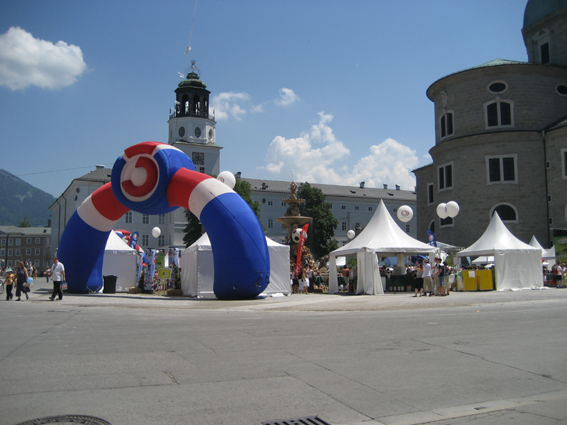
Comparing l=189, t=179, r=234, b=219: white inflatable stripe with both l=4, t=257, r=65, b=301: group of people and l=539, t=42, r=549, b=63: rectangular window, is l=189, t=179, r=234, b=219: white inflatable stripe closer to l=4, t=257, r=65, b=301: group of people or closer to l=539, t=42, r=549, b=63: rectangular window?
l=4, t=257, r=65, b=301: group of people

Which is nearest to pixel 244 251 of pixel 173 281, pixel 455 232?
pixel 173 281

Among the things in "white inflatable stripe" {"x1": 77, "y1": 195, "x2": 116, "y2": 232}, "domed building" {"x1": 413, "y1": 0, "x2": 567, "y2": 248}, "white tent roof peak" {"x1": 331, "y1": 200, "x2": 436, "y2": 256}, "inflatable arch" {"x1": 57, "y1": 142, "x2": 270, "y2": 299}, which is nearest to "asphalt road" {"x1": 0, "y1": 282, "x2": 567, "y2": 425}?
"inflatable arch" {"x1": 57, "y1": 142, "x2": 270, "y2": 299}

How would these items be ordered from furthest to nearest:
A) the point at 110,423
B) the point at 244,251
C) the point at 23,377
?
the point at 244,251 < the point at 23,377 < the point at 110,423

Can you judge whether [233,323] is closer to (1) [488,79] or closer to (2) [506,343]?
(2) [506,343]

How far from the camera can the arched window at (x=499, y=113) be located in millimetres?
38562

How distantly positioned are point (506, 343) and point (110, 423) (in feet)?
21.2

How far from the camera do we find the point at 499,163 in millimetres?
37906

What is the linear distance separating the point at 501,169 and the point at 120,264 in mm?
28964

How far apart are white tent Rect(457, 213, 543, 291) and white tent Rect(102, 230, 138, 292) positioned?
18.0 metres

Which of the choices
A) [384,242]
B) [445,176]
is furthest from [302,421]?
[445,176]

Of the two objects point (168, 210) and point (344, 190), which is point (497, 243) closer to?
point (168, 210)

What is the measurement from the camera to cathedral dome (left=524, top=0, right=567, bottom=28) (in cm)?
4184

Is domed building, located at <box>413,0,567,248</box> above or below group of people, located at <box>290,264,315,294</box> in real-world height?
above

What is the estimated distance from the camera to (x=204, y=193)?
1756 cm
